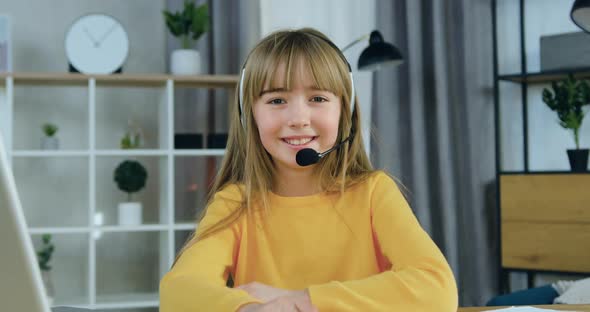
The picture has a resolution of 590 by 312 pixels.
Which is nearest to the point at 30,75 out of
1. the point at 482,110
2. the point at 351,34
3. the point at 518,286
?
the point at 351,34

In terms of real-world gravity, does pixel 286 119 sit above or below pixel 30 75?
below

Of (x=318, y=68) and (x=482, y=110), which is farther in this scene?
(x=482, y=110)

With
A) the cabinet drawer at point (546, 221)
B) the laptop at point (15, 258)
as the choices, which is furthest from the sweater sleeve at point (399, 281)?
the cabinet drawer at point (546, 221)

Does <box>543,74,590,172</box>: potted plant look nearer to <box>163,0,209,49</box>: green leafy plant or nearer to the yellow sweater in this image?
<box>163,0,209,49</box>: green leafy plant

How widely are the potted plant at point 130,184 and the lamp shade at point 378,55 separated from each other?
46.3 inches

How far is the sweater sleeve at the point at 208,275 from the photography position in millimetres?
913

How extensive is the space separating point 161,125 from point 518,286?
188 cm

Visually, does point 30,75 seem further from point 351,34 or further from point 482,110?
point 482,110

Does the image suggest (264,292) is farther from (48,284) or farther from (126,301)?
(48,284)

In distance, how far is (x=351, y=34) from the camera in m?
3.45

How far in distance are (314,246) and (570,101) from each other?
237cm

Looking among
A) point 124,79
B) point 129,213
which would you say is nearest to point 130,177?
point 129,213

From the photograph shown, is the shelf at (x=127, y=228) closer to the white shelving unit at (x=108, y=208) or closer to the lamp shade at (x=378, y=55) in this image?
the white shelving unit at (x=108, y=208)

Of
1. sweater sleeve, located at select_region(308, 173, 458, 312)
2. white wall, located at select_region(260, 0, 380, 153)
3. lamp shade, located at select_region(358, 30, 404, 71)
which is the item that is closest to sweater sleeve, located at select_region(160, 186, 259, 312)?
sweater sleeve, located at select_region(308, 173, 458, 312)
